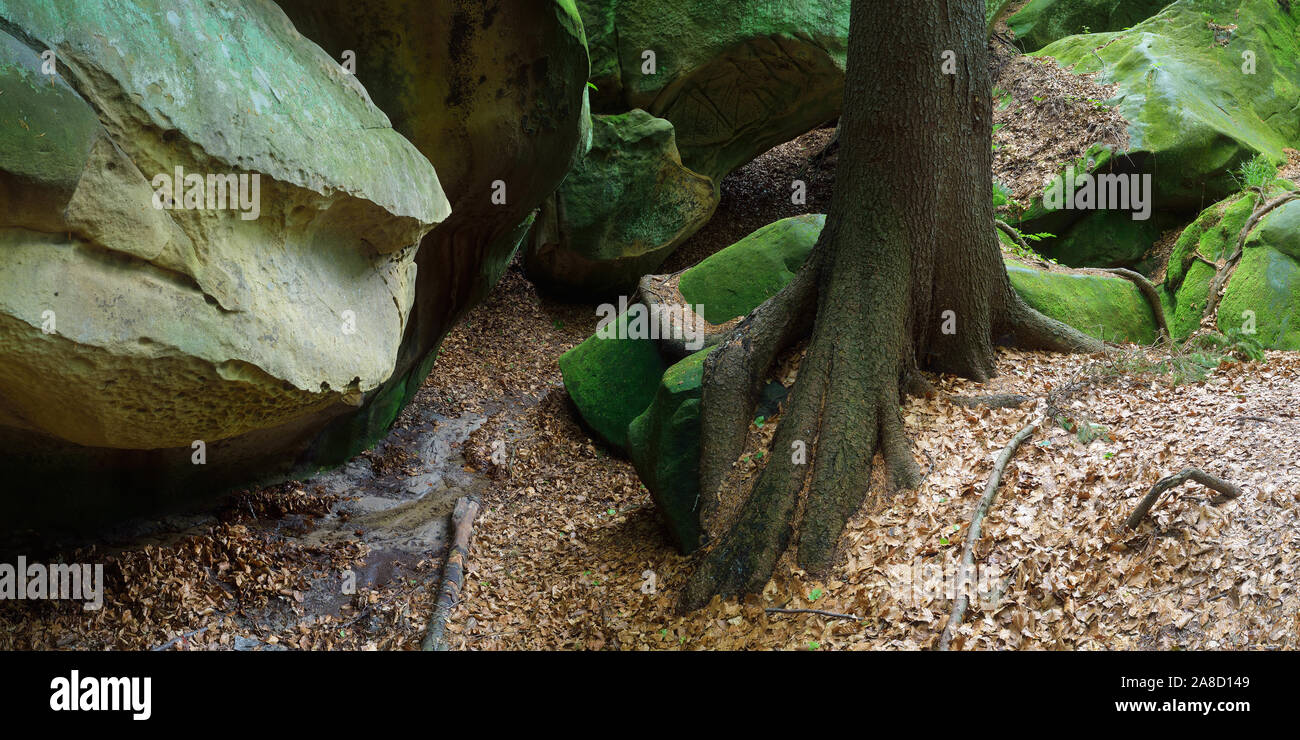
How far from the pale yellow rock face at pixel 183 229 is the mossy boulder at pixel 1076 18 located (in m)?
16.9

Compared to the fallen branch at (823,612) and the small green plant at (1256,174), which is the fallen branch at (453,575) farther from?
the small green plant at (1256,174)

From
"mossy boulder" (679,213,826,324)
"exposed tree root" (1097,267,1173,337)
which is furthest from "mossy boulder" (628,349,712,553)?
"exposed tree root" (1097,267,1173,337)

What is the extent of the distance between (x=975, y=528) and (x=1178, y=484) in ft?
3.73

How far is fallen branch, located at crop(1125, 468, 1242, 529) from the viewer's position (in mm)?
4559

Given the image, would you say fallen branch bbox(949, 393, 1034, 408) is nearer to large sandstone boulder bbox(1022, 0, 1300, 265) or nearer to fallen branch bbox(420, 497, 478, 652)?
fallen branch bbox(420, 497, 478, 652)

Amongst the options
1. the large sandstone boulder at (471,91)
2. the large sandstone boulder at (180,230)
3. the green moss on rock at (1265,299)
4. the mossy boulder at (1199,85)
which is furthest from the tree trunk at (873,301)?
the mossy boulder at (1199,85)

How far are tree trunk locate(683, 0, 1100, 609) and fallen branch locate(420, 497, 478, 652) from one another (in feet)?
6.11

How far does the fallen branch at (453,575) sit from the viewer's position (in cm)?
629

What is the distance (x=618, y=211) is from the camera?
13.5 meters

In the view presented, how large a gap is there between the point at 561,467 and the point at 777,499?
4040 mm

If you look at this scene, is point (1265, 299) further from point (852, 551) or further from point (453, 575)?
point (453, 575)

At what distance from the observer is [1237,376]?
642 cm

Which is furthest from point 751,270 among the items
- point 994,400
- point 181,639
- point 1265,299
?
point 181,639

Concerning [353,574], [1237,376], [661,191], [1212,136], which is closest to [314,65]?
[353,574]
